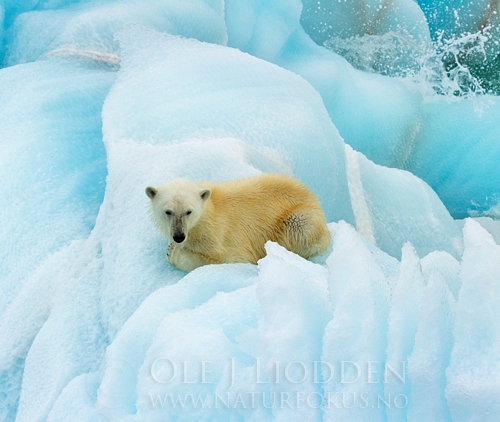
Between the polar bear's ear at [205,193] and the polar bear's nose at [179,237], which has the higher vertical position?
the polar bear's ear at [205,193]

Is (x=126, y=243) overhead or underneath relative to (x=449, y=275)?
underneath

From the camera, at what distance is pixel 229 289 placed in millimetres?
1613

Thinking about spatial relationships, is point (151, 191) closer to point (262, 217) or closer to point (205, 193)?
point (205, 193)

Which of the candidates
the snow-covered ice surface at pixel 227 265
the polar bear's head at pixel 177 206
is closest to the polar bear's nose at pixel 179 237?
the polar bear's head at pixel 177 206

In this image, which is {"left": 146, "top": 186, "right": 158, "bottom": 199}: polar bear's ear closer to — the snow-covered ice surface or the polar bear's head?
the polar bear's head

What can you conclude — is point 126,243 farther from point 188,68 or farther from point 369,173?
point 369,173

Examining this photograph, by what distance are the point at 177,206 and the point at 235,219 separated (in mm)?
272

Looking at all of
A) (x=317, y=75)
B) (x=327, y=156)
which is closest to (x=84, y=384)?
(x=327, y=156)

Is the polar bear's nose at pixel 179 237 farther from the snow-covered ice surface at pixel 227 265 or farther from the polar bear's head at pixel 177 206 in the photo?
the snow-covered ice surface at pixel 227 265

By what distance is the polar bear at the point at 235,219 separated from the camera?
5.54 ft

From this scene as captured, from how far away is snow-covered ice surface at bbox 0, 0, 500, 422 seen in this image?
1188mm

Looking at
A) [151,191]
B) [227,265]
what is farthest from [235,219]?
[151,191]

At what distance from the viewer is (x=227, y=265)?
1731 millimetres

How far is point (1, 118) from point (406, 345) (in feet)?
7.15
